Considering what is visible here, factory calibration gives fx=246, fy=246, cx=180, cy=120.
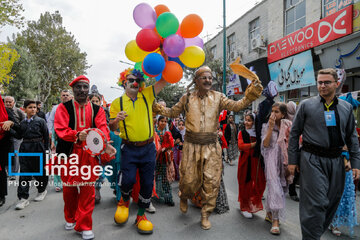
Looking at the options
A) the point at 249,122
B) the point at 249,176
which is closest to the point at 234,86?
the point at 249,122

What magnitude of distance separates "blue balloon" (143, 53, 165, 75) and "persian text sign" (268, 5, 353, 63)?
7.89m

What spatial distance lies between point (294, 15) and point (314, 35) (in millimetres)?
2043

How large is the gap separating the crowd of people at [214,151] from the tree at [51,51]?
1150 inches

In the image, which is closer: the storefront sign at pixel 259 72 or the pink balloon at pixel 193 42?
the pink balloon at pixel 193 42

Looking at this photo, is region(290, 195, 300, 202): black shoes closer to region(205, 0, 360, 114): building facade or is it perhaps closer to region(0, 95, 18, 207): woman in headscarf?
region(0, 95, 18, 207): woman in headscarf

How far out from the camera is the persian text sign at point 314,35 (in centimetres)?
820

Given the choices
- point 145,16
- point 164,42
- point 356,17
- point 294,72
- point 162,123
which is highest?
point 356,17

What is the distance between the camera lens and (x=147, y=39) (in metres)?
3.10

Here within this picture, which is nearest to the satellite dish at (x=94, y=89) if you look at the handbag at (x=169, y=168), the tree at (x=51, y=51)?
the handbag at (x=169, y=168)

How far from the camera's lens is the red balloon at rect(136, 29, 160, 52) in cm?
310

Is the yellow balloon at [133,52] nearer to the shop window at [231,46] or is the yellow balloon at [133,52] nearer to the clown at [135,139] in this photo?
the clown at [135,139]

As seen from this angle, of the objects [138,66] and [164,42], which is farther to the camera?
[138,66]

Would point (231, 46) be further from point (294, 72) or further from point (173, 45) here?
point (173, 45)

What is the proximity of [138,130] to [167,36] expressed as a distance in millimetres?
1277
